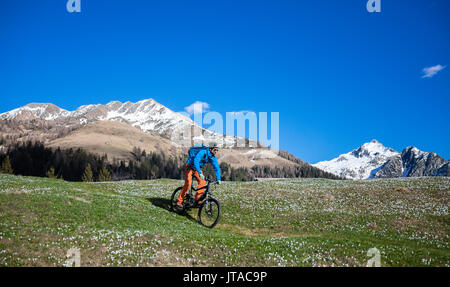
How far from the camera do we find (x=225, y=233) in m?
17.7

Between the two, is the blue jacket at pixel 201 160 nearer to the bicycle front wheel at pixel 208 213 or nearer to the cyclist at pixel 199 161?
the cyclist at pixel 199 161

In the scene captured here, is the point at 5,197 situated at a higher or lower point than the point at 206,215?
higher

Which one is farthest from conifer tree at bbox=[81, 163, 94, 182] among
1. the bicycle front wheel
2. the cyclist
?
the cyclist

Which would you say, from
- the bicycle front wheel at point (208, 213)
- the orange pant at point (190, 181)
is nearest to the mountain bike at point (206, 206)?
the bicycle front wheel at point (208, 213)

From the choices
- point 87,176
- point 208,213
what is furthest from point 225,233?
point 87,176

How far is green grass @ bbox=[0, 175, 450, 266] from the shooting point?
11.8 m

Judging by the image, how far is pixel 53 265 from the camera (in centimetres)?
1042

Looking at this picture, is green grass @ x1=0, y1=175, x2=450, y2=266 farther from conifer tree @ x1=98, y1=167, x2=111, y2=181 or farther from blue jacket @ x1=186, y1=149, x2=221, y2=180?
conifer tree @ x1=98, y1=167, x2=111, y2=181
